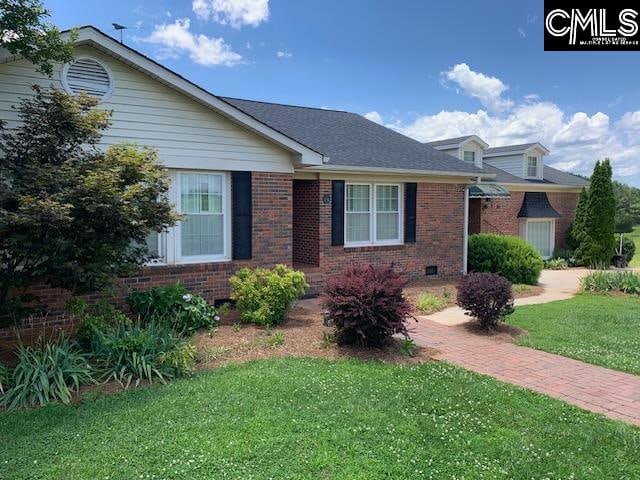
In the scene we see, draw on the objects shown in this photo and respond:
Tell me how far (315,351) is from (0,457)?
156 inches

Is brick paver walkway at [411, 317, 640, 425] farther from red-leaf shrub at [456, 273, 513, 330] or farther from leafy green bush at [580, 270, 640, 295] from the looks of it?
leafy green bush at [580, 270, 640, 295]

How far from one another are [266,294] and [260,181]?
2557mm

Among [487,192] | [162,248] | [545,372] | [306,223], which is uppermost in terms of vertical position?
[487,192]

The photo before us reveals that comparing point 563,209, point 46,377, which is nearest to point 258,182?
point 46,377

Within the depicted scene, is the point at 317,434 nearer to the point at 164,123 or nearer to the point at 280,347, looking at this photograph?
the point at 280,347

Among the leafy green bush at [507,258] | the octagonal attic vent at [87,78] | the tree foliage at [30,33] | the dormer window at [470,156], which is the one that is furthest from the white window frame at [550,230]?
the tree foliage at [30,33]

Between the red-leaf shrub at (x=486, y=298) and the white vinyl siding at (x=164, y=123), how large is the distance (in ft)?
14.6

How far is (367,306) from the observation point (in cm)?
684

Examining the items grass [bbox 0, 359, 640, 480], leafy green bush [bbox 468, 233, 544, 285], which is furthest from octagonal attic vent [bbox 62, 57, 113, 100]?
leafy green bush [bbox 468, 233, 544, 285]

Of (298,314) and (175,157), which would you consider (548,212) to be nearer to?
(298,314)

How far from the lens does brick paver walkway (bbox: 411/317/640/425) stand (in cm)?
536

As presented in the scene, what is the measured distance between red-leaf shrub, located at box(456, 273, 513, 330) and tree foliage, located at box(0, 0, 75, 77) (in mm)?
7063

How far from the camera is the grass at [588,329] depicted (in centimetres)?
706

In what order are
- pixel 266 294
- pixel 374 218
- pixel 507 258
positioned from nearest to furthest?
pixel 266 294
pixel 374 218
pixel 507 258
